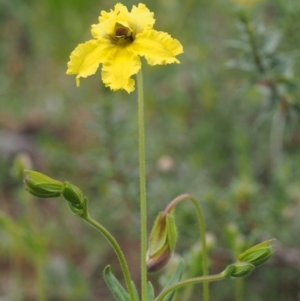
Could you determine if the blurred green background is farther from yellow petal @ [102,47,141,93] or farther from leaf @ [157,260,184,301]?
yellow petal @ [102,47,141,93]

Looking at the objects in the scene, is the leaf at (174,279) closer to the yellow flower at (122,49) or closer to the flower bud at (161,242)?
the flower bud at (161,242)

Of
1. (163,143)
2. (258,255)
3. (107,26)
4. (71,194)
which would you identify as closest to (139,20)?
(107,26)

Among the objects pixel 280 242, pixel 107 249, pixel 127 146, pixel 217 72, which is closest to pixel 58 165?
pixel 107 249

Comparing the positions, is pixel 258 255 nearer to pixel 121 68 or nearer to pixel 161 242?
pixel 161 242

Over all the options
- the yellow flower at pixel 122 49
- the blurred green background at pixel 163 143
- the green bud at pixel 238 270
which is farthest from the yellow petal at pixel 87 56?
the blurred green background at pixel 163 143

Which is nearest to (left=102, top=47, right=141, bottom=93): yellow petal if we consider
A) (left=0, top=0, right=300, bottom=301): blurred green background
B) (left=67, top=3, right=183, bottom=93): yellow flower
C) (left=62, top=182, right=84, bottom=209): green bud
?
(left=67, top=3, right=183, bottom=93): yellow flower
